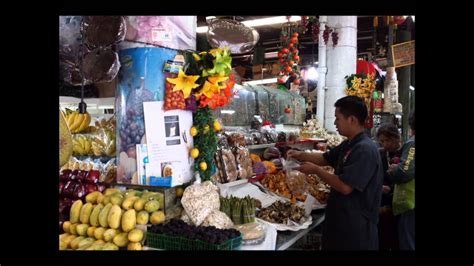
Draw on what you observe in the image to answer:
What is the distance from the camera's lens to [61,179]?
10.8ft

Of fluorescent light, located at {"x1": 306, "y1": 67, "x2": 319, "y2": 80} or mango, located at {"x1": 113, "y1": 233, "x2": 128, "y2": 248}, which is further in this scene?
fluorescent light, located at {"x1": 306, "y1": 67, "x2": 319, "y2": 80}

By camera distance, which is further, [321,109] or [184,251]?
[321,109]

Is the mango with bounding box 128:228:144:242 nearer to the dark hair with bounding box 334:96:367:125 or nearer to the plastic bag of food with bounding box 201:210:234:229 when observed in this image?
the plastic bag of food with bounding box 201:210:234:229

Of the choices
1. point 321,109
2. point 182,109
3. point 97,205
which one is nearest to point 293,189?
point 182,109

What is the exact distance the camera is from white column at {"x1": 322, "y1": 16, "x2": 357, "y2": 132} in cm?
718

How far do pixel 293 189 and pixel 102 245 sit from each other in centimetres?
225

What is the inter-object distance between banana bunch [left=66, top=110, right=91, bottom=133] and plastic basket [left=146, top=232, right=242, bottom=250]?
1.78 meters

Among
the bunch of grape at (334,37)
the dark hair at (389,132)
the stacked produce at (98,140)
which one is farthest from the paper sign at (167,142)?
the bunch of grape at (334,37)

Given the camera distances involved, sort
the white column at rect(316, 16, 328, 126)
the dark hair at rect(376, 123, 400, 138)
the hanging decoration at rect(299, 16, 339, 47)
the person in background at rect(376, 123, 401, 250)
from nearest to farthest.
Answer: the person in background at rect(376, 123, 401, 250)
the dark hair at rect(376, 123, 400, 138)
the hanging decoration at rect(299, 16, 339, 47)
the white column at rect(316, 16, 328, 126)

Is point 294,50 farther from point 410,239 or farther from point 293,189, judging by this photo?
point 410,239

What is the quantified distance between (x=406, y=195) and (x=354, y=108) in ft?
3.94

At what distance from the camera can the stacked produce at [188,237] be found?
2.48m

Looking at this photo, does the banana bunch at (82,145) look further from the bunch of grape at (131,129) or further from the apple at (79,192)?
the bunch of grape at (131,129)

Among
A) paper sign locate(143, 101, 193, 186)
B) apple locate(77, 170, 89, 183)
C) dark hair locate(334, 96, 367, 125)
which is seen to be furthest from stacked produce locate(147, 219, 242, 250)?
dark hair locate(334, 96, 367, 125)
